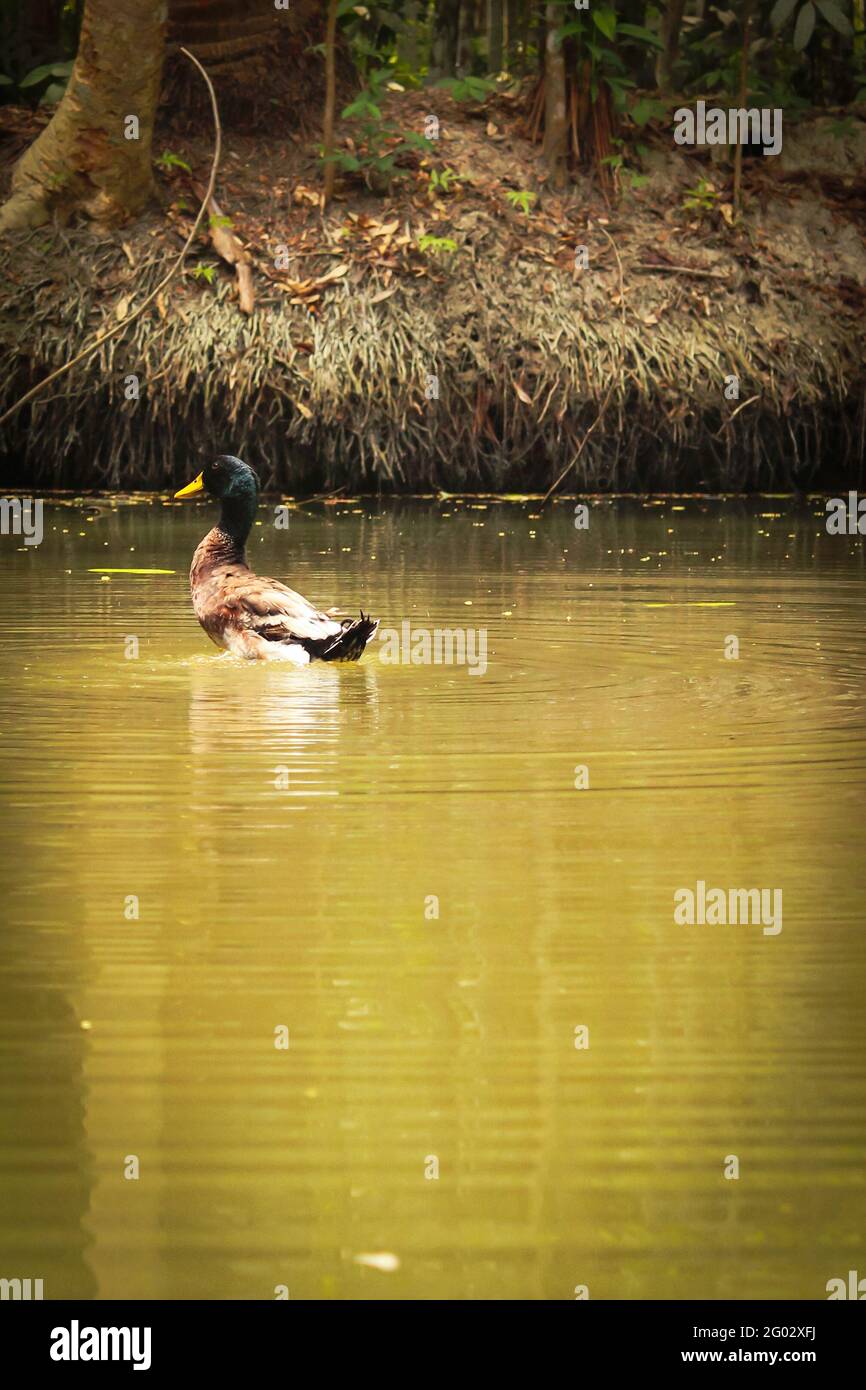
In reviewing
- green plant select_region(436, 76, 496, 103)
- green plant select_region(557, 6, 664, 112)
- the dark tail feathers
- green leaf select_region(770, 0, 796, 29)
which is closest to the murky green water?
the dark tail feathers

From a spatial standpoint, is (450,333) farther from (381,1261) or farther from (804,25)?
(381,1261)

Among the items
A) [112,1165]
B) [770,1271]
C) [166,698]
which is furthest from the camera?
[166,698]

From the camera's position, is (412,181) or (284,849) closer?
(284,849)

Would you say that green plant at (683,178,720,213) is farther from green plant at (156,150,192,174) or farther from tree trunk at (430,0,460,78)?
green plant at (156,150,192,174)

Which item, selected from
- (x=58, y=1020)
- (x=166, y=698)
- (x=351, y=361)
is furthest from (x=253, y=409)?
(x=58, y=1020)

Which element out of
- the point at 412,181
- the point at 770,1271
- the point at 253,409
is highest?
the point at 412,181

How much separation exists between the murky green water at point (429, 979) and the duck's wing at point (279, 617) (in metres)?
0.16

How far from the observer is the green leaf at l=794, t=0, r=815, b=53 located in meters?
20.4

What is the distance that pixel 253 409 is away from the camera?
1986cm

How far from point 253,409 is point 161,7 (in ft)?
10.7

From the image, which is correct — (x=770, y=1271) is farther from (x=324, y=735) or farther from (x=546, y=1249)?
(x=324, y=735)

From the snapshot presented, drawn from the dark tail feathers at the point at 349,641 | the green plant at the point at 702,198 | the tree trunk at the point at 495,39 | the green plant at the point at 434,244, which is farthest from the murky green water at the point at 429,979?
the tree trunk at the point at 495,39

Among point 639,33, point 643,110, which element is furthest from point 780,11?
point 643,110

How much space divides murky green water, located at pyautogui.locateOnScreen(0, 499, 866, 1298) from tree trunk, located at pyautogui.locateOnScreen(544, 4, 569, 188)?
13009 millimetres
